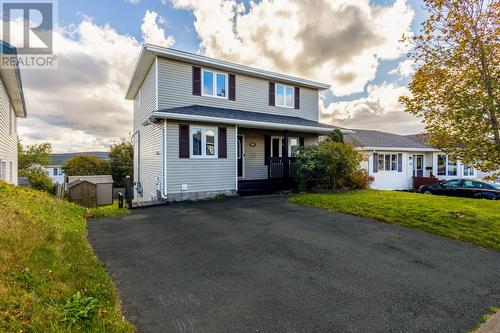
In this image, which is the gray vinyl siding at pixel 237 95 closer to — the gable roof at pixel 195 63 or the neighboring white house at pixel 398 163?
the gable roof at pixel 195 63

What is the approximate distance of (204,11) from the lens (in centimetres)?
1132

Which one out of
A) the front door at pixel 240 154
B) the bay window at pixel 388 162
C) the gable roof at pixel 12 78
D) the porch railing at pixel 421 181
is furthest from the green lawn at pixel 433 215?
the porch railing at pixel 421 181

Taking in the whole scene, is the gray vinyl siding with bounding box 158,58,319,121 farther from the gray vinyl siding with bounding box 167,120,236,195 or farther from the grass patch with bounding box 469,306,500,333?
the grass patch with bounding box 469,306,500,333

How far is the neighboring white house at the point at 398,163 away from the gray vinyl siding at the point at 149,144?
12.6 meters

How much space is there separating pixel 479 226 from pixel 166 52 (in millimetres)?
12152

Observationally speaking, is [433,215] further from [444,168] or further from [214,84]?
[444,168]

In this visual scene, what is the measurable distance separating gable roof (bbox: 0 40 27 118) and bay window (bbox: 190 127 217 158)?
236 inches

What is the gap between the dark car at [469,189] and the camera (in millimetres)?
12047

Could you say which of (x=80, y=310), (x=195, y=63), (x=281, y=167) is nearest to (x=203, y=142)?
(x=195, y=63)

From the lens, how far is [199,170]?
34.2 ft

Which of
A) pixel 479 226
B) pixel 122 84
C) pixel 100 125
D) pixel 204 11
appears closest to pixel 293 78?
pixel 204 11

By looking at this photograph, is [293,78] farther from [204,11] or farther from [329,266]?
[329,266]

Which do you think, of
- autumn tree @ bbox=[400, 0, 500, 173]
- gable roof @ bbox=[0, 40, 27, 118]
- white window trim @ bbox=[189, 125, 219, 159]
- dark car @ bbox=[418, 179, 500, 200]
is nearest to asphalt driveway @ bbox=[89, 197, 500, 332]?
autumn tree @ bbox=[400, 0, 500, 173]

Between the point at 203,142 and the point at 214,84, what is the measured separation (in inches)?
134
